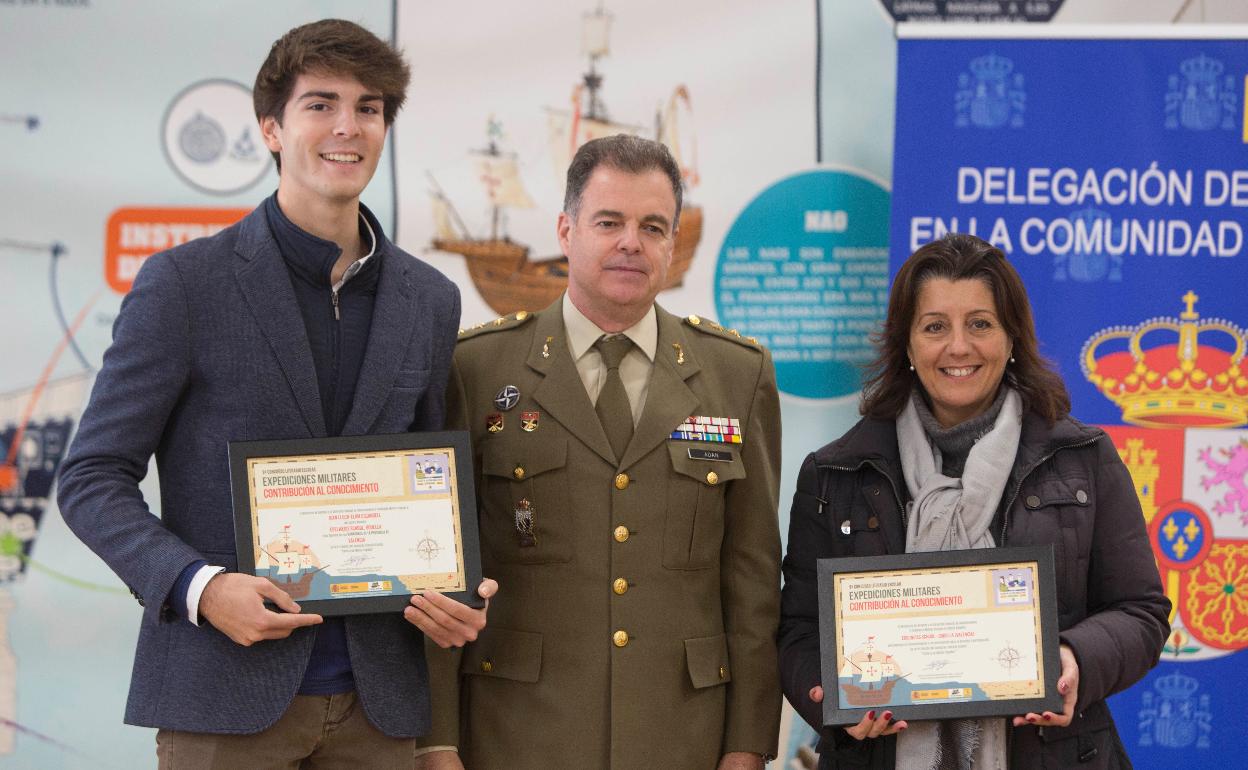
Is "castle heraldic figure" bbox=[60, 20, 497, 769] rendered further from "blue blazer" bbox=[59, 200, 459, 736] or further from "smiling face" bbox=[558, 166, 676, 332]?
"smiling face" bbox=[558, 166, 676, 332]

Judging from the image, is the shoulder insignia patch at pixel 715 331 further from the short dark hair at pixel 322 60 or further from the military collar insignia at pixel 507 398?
the short dark hair at pixel 322 60

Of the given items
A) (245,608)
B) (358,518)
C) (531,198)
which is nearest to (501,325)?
(358,518)

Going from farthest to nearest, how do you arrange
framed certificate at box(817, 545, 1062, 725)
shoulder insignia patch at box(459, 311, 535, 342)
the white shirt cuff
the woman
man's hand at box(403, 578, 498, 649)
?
shoulder insignia patch at box(459, 311, 535, 342), the woman, framed certificate at box(817, 545, 1062, 725), man's hand at box(403, 578, 498, 649), the white shirt cuff

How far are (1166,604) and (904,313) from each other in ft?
2.41

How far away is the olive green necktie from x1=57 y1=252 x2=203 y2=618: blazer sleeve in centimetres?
79

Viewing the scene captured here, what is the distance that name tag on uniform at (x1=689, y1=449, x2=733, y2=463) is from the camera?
249 centimetres

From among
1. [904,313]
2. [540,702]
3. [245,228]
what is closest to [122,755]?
[540,702]

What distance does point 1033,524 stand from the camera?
7.70 feet

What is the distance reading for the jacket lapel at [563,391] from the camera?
246cm

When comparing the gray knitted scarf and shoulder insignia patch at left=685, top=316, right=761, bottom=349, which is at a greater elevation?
shoulder insignia patch at left=685, top=316, right=761, bottom=349

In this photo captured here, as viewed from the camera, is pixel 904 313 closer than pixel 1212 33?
Yes

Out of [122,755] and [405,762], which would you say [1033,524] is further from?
[122,755]

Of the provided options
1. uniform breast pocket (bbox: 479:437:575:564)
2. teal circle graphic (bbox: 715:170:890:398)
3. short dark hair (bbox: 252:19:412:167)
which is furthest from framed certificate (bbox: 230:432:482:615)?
teal circle graphic (bbox: 715:170:890:398)

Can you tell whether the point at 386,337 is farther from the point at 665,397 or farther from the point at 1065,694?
the point at 1065,694
